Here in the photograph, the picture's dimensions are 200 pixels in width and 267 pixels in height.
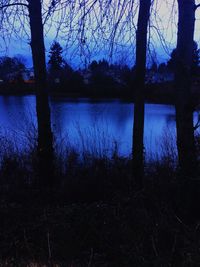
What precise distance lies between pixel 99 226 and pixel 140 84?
3002mm

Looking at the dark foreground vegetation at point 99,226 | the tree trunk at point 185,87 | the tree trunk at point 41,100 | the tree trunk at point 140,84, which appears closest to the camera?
the dark foreground vegetation at point 99,226

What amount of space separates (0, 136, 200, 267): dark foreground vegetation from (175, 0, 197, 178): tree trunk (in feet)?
0.94

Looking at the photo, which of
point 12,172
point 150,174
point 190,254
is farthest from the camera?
point 12,172

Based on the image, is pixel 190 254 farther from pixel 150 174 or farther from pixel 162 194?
pixel 150 174

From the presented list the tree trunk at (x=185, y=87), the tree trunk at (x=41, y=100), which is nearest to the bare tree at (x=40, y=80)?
the tree trunk at (x=41, y=100)

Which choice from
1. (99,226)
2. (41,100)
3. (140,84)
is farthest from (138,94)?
(99,226)

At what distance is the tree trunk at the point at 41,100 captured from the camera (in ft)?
20.6

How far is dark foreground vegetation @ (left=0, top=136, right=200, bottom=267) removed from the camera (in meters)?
3.20

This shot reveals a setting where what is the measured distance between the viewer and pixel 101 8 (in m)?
5.84

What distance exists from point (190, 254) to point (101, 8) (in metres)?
4.01

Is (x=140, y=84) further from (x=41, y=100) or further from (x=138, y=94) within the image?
(x=41, y=100)

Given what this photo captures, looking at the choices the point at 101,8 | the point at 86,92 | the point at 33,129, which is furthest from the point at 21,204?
the point at 86,92

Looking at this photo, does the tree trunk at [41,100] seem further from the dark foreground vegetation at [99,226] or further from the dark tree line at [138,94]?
the dark foreground vegetation at [99,226]

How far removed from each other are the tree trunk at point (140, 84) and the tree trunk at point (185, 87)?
5.37 ft
